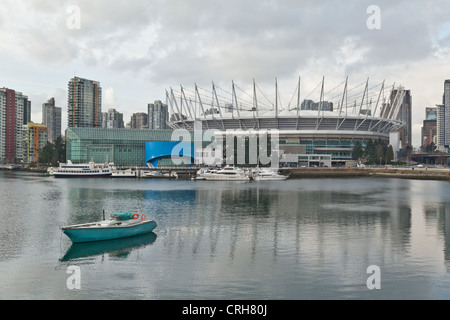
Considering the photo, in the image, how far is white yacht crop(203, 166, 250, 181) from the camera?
122m

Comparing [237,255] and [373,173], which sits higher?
[373,173]

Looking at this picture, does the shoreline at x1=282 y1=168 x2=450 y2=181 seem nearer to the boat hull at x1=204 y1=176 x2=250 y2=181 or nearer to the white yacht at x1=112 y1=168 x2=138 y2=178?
the boat hull at x1=204 y1=176 x2=250 y2=181

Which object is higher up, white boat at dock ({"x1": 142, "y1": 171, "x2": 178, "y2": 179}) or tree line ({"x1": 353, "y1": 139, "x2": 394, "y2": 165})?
tree line ({"x1": 353, "y1": 139, "x2": 394, "y2": 165})

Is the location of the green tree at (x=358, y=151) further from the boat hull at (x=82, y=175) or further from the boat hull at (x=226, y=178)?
the boat hull at (x=82, y=175)

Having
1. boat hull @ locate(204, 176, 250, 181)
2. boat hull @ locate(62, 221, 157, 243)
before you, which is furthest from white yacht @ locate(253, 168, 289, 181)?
boat hull @ locate(62, 221, 157, 243)

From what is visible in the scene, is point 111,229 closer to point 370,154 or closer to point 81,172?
point 81,172

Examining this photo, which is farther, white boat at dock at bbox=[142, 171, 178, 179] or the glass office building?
the glass office building

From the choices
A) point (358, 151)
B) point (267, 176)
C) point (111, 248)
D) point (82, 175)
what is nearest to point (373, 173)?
point (358, 151)

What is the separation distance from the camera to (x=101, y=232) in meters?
34.1

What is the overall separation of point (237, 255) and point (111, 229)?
11.8 metres

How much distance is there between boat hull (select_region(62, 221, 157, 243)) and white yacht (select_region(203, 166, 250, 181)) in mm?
85398

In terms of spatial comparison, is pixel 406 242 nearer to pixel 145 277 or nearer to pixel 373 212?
pixel 373 212
